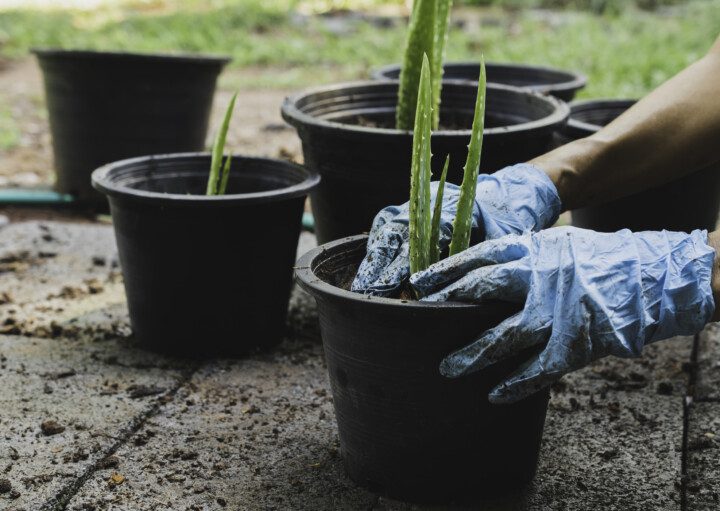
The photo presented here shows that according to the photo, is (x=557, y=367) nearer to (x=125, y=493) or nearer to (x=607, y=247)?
(x=607, y=247)

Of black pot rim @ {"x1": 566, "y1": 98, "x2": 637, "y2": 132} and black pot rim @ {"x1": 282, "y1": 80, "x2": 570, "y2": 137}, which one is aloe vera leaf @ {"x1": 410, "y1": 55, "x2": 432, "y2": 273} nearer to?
black pot rim @ {"x1": 282, "y1": 80, "x2": 570, "y2": 137}

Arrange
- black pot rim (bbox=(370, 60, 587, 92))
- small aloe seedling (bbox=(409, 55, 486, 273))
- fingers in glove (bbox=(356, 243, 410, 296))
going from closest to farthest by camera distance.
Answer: small aloe seedling (bbox=(409, 55, 486, 273)) < fingers in glove (bbox=(356, 243, 410, 296)) < black pot rim (bbox=(370, 60, 587, 92))

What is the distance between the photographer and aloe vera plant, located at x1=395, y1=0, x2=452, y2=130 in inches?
107

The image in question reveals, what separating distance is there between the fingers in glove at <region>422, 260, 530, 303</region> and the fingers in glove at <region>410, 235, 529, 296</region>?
46mm

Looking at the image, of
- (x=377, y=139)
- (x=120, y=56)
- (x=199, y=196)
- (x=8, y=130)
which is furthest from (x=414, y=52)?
(x=8, y=130)

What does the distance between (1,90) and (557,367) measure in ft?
18.9

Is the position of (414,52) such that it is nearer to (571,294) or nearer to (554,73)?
(571,294)

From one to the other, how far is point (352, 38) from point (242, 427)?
247 inches

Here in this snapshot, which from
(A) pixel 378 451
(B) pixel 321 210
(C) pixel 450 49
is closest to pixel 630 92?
(C) pixel 450 49

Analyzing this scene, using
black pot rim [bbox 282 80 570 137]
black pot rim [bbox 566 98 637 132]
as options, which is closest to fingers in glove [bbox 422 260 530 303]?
black pot rim [bbox 282 80 570 137]

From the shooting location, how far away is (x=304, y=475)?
6.97 feet

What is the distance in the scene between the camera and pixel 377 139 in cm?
259

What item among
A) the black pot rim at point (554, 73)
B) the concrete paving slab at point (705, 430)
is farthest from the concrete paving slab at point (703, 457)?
the black pot rim at point (554, 73)

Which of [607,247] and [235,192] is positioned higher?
[607,247]
